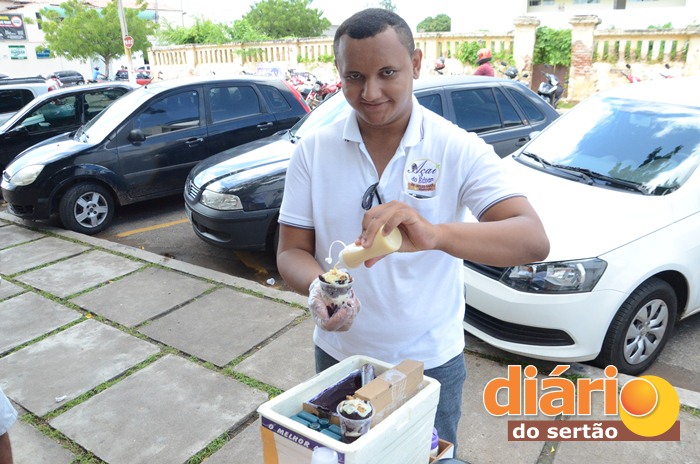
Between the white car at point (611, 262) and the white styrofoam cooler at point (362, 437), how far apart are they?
206cm

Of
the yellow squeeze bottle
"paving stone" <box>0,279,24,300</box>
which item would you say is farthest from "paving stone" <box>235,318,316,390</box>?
"paving stone" <box>0,279,24,300</box>

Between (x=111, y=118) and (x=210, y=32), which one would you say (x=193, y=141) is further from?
(x=210, y=32)

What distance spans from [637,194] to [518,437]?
1.76m

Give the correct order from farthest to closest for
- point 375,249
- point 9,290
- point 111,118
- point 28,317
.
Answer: point 111,118 → point 9,290 → point 28,317 → point 375,249

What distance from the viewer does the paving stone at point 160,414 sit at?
2.91 meters

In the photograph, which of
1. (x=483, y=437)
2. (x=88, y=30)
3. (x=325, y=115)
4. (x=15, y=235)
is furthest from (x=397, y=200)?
(x=88, y=30)

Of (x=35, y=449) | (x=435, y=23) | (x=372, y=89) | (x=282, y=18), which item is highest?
(x=435, y=23)

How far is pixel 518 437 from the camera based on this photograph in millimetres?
2855

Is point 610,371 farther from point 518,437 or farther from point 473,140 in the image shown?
point 473,140

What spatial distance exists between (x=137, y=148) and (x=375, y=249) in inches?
239

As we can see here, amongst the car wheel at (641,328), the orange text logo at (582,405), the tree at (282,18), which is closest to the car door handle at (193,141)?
the orange text logo at (582,405)

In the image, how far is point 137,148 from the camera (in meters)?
6.69

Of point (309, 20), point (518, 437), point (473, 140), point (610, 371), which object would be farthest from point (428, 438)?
point (309, 20)

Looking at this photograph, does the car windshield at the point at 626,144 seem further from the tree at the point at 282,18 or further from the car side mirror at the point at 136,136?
the tree at the point at 282,18
